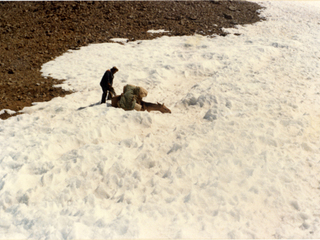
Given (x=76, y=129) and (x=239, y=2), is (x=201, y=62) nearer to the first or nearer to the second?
(x=76, y=129)

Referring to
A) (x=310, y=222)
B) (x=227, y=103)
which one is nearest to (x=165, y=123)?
(x=227, y=103)

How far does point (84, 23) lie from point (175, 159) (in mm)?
14229

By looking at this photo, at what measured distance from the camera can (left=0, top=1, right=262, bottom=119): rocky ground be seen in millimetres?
14131

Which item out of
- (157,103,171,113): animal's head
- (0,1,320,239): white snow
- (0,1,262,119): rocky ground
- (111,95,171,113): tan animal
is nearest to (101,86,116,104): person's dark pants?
(111,95,171,113): tan animal

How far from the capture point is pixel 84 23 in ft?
57.8

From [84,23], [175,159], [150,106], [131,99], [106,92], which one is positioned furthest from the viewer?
[84,23]

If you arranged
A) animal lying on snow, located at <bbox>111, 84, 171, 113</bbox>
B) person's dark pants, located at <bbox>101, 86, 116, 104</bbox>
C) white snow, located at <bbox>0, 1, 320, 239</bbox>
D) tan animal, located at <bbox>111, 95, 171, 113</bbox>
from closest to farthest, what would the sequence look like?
white snow, located at <bbox>0, 1, 320, 239</bbox>, animal lying on snow, located at <bbox>111, 84, 171, 113</bbox>, tan animal, located at <bbox>111, 95, 171, 113</bbox>, person's dark pants, located at <bbox>101, 86, 116, 104</bbox>

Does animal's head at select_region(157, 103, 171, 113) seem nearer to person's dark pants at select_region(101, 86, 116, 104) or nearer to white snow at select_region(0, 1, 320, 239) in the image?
white snow at select_region(0, 1, 320, 239)

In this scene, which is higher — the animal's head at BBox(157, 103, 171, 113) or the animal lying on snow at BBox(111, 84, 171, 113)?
the animal lying on snow at BBox(111, 84, 171, 113)

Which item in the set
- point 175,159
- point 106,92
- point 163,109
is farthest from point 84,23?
point 175,159

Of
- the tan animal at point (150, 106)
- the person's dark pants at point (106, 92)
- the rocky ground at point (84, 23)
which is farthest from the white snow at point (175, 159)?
the rocky ground at point (84, 23)

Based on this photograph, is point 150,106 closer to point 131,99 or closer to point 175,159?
point 131,99

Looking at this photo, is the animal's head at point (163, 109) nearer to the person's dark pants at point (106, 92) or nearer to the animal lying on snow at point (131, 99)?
the animal lying on snow at point (131, 99)

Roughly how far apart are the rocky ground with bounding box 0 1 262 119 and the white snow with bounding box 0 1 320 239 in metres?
3.68
